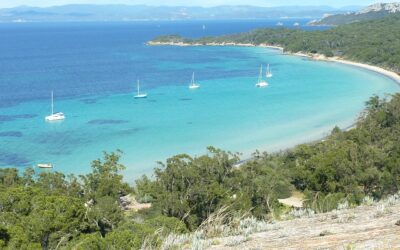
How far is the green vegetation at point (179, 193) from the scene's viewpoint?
1389 centimetres

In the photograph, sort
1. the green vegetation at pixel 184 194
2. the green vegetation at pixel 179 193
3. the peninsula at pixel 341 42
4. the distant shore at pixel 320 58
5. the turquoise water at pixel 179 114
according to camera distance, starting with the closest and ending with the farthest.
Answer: the green vegetation at pixel 184 194
the green vegetation at pixel 179 193
the turquoise water at pixel 179 114
the distant shore at pixel 320 58
the peninsula at pixel 341 42

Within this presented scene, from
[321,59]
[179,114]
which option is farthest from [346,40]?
[179,114]

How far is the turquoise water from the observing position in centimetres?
4009

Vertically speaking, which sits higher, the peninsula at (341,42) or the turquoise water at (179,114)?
the peninsula at (341,42)

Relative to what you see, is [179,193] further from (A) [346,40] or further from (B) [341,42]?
(A) [346,40]

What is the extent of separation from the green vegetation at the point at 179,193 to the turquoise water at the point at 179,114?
11796 millimetres

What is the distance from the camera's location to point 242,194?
19969 mm

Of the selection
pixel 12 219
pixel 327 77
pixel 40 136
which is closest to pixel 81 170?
pixel 40 136

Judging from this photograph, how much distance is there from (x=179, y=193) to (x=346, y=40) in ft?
363

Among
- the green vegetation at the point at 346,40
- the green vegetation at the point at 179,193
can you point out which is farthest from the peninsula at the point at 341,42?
the green vegetation at the point at 179,193

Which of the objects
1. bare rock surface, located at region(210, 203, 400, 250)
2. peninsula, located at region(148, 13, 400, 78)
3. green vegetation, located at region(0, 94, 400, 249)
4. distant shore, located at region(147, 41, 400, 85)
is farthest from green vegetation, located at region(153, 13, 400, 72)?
bare rock surface, located at region(210, 203, 400, 250)

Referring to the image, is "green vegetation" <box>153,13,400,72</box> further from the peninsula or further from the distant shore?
the distant shore

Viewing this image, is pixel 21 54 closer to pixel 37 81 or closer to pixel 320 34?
pixel 37 81

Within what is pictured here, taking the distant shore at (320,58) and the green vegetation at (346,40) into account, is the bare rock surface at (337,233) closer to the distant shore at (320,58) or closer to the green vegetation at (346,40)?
the distant shore at (320,58)
